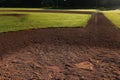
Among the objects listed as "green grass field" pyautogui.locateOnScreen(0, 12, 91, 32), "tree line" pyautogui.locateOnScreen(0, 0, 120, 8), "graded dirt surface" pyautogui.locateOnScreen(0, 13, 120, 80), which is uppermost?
"graded dirt surface" pyautogui.locateOnScreen(0, 13, 120, 80)

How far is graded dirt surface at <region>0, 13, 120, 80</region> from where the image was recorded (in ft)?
18.1

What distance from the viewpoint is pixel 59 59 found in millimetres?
6922

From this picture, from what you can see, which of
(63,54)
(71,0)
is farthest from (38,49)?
(71,0)

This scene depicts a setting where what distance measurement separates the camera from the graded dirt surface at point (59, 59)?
217 inches

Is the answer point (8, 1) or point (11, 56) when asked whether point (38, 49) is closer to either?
point (11, 56)

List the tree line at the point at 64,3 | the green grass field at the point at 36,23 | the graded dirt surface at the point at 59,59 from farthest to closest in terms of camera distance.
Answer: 1. the tree line at the point at 64,3
2. the green grass field at the point at 36,23
3. the graded dirt surface at the point at 59,59

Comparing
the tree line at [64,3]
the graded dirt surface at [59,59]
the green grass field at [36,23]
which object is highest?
the graded dirt surface at [59,59]

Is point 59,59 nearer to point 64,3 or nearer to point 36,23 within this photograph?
point 36,23

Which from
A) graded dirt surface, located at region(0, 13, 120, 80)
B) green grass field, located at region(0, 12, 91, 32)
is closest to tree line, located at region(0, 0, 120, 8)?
green grass field, located at region(0, 12, 91, 32)

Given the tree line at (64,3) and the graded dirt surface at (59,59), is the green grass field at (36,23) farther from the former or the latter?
the tree line at (64,3)

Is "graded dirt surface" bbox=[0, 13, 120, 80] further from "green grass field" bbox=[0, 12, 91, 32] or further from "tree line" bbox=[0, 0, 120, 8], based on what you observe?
"tree line" bbox=[0, 0, 120, 8]

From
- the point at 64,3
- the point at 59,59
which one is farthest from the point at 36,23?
the point at 64,3

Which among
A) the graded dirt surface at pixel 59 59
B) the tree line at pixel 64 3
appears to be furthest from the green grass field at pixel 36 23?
the tree line at pixel 64 3

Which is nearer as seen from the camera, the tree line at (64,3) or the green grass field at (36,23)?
the green grass field at (36,23)
